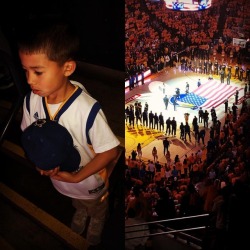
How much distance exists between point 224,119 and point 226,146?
22cm

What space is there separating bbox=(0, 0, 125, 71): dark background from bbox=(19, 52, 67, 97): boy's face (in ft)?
0.67

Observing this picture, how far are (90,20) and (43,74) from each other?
393mm

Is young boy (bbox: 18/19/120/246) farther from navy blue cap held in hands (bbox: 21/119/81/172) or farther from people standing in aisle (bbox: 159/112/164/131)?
people standing in aisle (bbox: 159/112/164/131)

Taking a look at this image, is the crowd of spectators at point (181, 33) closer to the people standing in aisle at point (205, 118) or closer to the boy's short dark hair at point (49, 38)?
the people standing in aisle at point (205, 118)

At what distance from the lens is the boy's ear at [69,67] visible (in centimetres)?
147

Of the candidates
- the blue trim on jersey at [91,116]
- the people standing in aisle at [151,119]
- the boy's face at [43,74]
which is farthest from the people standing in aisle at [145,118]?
the boy's face at [43,74]

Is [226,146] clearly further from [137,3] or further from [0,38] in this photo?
[0,38]

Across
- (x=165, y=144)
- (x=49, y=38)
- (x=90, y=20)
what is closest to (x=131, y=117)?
(x=165, y=144)

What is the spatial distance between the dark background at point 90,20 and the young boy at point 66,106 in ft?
0.62

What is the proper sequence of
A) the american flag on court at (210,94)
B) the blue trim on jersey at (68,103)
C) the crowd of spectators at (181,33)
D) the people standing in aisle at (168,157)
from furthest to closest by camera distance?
the people standing in aisle at (168,157) → the american flag on court at (210,94) → the crowd of spectators at (181,33) → the blue trim on jersey at (68,103)

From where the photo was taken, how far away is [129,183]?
217 centimetres

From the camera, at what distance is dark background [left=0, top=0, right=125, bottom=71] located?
1646 mm

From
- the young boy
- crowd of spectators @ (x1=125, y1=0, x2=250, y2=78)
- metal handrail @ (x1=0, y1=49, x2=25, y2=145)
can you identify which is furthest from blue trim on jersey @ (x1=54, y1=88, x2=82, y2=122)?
crowd of spectators @ (x1=125, y1=0, x2=250, y2=78)

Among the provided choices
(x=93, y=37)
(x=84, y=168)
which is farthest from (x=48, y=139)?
(x=93, y=37)
